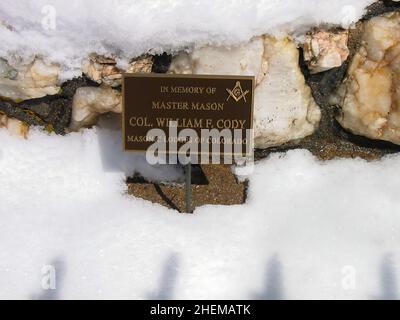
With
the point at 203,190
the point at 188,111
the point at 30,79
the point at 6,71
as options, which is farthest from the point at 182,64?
the point at 6,71

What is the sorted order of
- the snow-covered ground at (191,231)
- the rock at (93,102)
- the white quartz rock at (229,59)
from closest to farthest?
the snow-covered ground at (191,231) < the white quartz rock at (229,59) < the rock at (93,102)

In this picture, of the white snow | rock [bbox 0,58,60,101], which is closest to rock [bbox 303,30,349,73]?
the white snow

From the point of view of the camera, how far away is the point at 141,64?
12.9 ft

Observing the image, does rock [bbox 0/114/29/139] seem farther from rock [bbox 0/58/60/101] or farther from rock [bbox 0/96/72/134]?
rock [bbox 0/58/60/101]

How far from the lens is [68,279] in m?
3.51

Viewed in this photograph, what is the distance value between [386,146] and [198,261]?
5.21 feet

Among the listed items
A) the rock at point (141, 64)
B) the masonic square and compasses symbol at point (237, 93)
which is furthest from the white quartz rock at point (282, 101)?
the rock at point (141, 64)

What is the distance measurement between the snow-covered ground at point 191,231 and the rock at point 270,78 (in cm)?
21

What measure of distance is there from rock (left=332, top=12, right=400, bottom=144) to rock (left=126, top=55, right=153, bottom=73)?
4.21ft

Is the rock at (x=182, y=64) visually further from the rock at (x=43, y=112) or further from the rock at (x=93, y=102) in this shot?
the rock at (x=43, y=112)

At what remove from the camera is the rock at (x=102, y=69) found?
390 centimetres

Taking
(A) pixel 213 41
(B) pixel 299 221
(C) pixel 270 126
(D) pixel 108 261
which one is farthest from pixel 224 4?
(D) pixel 108 261

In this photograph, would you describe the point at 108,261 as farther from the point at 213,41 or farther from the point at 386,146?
the point at 386,146
